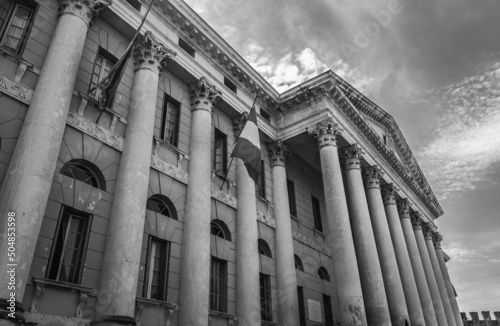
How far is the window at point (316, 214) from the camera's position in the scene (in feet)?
75.9

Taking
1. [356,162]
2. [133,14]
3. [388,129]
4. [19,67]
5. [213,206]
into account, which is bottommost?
[213,206]

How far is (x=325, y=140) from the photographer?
19.3m

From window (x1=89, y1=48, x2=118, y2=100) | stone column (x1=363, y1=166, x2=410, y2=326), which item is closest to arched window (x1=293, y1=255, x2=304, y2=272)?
stone column (x1=363, y1=166, x2=410, y2=326)

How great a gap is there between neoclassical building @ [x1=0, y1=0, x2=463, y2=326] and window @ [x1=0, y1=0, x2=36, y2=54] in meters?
0.04

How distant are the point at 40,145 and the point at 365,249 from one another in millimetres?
14527

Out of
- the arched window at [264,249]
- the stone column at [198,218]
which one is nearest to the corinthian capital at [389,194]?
the arched window at [264,249]

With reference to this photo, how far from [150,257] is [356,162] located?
12.8 meters

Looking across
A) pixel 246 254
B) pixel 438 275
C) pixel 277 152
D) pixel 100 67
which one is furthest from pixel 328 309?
pixel 100 67

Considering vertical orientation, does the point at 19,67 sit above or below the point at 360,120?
below

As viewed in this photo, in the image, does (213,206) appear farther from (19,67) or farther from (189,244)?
(19,67)

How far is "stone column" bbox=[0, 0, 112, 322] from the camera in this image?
8.40m

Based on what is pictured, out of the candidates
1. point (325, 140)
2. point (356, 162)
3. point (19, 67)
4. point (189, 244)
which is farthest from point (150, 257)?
point (356, 162)

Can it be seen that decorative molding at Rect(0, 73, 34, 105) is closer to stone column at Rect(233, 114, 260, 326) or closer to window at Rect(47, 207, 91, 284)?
window at Rect(47, 207, 91, 284)

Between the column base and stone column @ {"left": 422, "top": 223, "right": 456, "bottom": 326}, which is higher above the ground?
stone column @ {"left": 422, "top": 223, "right": 456, "bottom": 326}
